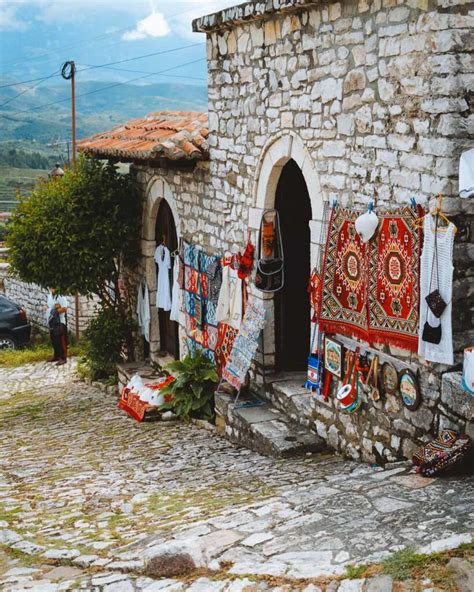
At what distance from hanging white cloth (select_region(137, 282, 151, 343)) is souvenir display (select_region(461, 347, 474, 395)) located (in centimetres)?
702

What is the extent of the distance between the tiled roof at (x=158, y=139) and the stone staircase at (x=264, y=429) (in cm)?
287

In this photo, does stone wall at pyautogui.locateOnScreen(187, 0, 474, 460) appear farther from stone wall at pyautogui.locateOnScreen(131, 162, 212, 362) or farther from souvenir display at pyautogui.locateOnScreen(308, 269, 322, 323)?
stone wall at pyautogui.locateOnScreen(131, 162, 212, 362)

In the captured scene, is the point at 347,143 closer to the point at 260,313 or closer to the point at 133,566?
the point at 260,313

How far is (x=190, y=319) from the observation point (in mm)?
10547

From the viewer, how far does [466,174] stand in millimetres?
5355

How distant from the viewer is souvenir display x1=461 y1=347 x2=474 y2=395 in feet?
17.7

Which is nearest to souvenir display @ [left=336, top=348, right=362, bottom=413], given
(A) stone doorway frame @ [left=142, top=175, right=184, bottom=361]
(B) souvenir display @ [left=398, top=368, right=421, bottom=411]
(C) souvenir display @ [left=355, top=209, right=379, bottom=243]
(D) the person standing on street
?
(B) souvenir display @ [left=398, top=368, right=421, bottom=411]

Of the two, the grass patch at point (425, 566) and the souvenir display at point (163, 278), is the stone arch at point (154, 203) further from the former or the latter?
the grass patch at point (425, 566)

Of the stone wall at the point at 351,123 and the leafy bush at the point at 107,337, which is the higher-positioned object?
the stone wall at the point at 351,123

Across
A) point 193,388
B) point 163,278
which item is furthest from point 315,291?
point 163,278

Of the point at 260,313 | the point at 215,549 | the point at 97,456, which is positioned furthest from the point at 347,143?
the point at 97,456

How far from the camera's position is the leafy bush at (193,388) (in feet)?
31.2

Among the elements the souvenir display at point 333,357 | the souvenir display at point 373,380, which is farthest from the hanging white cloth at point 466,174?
the souvenir display at point 333,357

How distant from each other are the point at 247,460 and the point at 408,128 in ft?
11.1
